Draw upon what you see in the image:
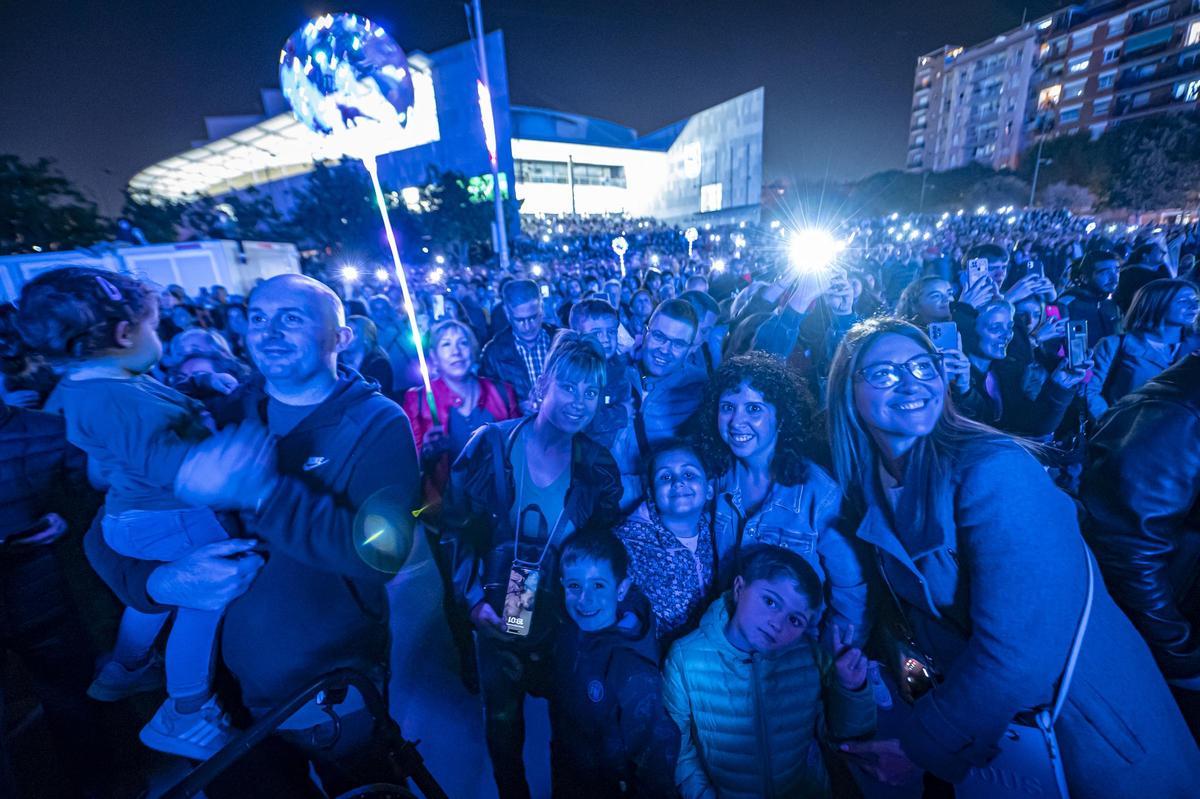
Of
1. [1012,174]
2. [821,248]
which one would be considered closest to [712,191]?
[1012,174]

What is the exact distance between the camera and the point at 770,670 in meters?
1.95

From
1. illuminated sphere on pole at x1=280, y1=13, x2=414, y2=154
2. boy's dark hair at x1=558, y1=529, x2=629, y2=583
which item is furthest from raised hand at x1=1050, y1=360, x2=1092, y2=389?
illuminated sphere on pole at x1=280, y1=13, x2=414, y2=154

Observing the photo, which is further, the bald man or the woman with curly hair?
the woman with curly hair

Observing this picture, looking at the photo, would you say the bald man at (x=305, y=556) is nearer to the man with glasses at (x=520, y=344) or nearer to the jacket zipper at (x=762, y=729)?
the jacket zipper at (x=762, y=729)

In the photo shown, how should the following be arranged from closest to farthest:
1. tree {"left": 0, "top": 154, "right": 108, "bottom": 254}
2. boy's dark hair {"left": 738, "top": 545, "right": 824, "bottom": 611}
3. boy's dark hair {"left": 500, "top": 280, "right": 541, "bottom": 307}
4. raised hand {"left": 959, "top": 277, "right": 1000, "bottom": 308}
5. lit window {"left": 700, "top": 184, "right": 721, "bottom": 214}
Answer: boy's dark hair {"left": 738, "top": 545, "right": 824, "bottom": 611}
raised hand {"left": 959, "top": 277, "right": 1000, "bottom": 308}
boy's dark hair {"left": 500, "top": 280, "right": 541, "bottom": 307}
tree {"left": 0, "top": 154, "right": 108, "bottom": 254}
lit window {"left": 700, "top": 184, "right": 721, "bottom": 214}

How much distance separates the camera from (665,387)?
11.7 feet

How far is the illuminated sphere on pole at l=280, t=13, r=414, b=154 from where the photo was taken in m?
3.32

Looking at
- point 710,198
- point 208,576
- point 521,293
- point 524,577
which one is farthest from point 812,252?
point 710,198

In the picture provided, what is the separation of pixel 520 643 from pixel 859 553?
1.63m

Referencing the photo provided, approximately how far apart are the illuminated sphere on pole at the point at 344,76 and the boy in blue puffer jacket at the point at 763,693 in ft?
13.6

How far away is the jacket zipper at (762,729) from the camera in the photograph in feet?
6.37

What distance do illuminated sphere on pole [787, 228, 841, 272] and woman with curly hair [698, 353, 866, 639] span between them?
2.22 meters

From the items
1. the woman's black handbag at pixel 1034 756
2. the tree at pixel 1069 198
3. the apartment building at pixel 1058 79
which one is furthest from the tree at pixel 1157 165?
the woman's black handbag at pixel 1034 756

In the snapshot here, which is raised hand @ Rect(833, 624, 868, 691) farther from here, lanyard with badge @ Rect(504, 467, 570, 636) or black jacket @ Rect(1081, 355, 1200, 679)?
lanyard with badge @ Rect(504, 467, 570, 636)
